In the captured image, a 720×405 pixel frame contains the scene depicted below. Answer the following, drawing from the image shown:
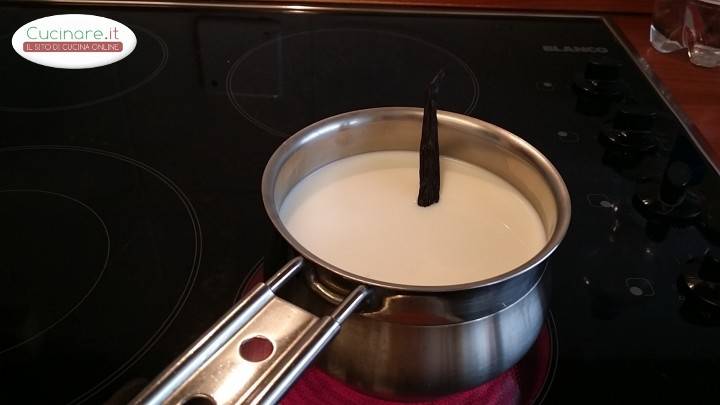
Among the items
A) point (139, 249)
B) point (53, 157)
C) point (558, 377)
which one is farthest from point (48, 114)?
point (558, 377)

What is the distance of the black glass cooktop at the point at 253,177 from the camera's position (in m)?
0.50

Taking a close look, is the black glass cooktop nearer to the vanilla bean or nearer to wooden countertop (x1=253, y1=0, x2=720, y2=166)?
wooden countertop (x1=253, y1=0, x2=720, y2=166)

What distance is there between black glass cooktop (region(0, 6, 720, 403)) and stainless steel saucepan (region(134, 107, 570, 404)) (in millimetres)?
99

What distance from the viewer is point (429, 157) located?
1.63ft

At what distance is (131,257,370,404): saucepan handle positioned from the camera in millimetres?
327

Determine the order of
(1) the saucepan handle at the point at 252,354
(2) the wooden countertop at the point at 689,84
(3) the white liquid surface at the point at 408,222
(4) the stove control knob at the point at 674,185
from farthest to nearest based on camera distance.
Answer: (2) the wooden countertop at the point at 689,84 → (4) the stove control knob at the point at 674,185 → (3) the white liquid surface at the point at 408,222 → (1) the saucepan handle at the point at 252,354

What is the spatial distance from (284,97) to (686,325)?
0.47 m

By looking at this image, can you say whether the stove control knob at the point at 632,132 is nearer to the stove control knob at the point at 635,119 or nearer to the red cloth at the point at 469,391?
the stove control knob at the point at 635,119

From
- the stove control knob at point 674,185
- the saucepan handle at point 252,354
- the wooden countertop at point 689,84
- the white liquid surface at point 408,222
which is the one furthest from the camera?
the wooden countertop at point 689,84

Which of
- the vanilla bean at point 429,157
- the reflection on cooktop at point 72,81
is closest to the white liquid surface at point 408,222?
the vanilla bean at point 429,157

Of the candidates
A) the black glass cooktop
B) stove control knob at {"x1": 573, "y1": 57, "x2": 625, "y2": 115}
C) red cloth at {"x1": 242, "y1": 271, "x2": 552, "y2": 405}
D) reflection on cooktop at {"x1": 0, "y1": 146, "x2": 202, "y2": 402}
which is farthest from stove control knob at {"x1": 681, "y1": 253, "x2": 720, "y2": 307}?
reflection on cooktop at {"x1": 0, "y1": 146, "x2": 202, "y2": 402}

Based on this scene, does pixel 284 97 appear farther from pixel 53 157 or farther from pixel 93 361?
pixel 93 361

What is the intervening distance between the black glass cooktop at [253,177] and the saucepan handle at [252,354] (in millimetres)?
124

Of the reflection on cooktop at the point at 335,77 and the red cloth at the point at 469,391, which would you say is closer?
the red cloth at the point at 469,391
